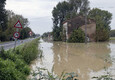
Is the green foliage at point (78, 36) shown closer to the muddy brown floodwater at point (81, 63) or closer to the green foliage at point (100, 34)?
the green foliage at point (100, 34)

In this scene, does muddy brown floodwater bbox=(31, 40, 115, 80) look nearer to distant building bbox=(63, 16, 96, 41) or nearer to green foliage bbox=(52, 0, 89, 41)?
distant building bbox=(63, 16, 96, 41)

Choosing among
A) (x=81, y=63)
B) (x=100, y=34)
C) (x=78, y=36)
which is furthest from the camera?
(x=100, y=34)

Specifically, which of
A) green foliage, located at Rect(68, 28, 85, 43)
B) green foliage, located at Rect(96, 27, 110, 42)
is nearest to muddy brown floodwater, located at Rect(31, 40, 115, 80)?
green foliage, located at Rect(68, 28, 85, 43)

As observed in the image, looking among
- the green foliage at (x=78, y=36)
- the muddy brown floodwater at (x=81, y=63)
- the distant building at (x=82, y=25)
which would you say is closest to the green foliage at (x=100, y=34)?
the distant building at (x=82, y=25)

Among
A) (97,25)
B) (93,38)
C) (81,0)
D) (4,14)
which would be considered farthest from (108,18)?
(4,14)

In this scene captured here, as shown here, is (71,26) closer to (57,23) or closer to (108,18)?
(57,23)

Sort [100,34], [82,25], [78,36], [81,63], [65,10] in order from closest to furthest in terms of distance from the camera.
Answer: [81,63], [78,36], [82,25], [100,34], [65,10]

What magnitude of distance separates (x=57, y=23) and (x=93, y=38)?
1925cm

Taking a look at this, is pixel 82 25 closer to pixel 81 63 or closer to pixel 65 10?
pixel 65 10

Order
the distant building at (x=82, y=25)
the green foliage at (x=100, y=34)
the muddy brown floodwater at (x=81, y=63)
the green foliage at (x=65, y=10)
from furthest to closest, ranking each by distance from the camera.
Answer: the green foliage at (x=65, y=10)
the green foliage at (x=100, y=34)
the distant building at (x=82, y=25)
the muddy brown floodwater at (x=81, y=63)

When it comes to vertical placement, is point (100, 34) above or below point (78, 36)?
above

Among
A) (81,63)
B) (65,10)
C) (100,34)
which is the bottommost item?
(81,63)

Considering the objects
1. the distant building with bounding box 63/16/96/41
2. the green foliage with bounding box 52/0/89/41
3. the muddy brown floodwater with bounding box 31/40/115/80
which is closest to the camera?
the muddy brown floodwater with bounding box 31/40/115/80

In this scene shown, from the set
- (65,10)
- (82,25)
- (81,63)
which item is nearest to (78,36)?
(82,25)
